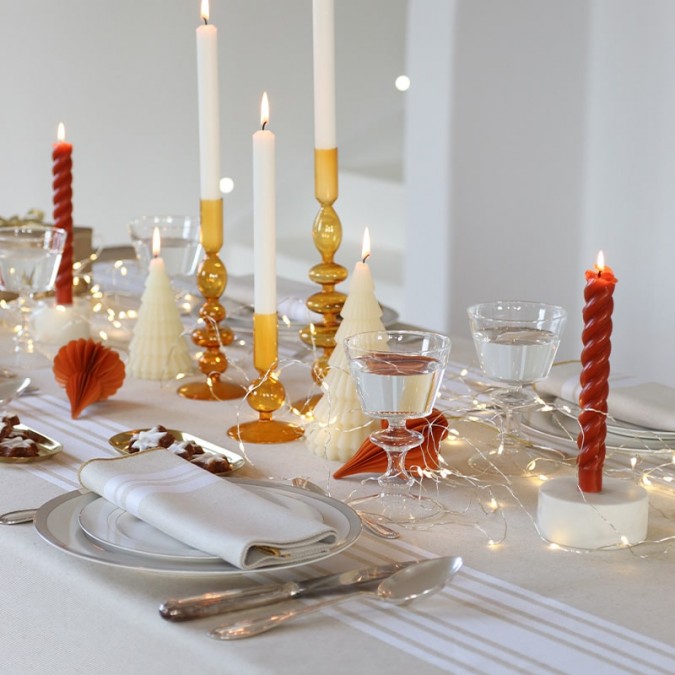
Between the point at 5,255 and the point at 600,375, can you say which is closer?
the point at 600,375

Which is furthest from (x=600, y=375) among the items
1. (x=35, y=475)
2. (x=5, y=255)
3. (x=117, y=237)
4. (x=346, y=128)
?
(x=346, y=128)

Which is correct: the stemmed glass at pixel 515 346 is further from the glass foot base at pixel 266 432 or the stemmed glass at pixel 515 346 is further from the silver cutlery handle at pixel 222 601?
the silver cutlery handle at pixel 222 601

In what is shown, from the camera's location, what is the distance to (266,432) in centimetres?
114

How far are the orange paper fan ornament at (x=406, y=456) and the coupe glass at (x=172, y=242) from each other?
54cm

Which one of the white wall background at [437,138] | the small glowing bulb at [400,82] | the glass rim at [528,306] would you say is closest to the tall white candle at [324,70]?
the glass rim at [528,306]

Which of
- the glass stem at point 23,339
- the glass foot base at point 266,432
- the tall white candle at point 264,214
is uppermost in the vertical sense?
the tall white candle at point 264,214

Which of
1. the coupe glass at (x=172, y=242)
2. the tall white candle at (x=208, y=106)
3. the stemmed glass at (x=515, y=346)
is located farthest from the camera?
the coupe glass at (x=172, y=242)

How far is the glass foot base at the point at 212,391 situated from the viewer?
1.29 m

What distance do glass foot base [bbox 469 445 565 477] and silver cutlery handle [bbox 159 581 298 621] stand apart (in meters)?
0.33

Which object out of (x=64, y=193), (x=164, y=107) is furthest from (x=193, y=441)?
(x=164, y=107)

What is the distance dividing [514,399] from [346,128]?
382 centimetres

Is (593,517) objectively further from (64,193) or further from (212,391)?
(64,193)

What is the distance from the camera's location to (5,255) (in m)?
1.34

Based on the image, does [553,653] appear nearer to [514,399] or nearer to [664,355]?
[514,399]
